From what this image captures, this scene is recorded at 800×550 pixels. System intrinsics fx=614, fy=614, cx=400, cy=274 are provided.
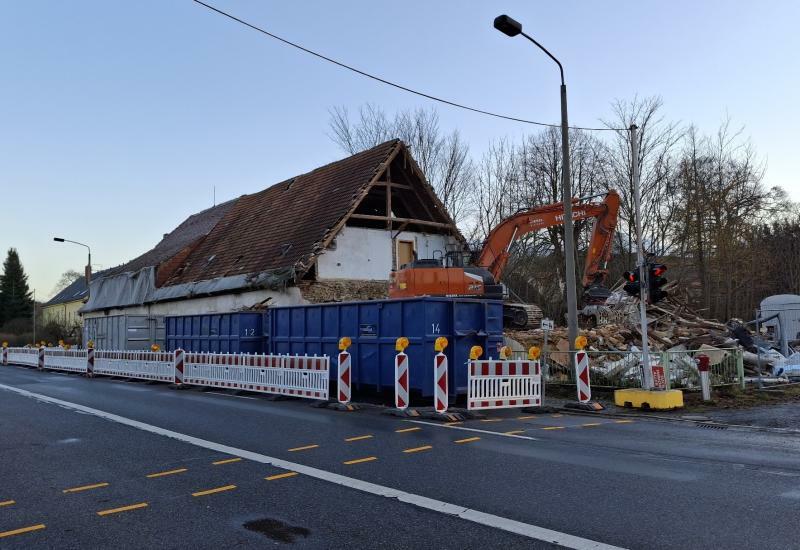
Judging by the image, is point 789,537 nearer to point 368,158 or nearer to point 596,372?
point 596,372

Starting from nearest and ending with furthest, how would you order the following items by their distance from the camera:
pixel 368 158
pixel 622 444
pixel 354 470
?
pixel 354 470
pixel 622 444
pixel 368 158

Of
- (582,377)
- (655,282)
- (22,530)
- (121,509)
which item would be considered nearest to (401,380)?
(582,377)

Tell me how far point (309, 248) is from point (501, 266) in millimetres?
7470

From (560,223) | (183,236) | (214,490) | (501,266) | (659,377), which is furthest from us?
(183,236)

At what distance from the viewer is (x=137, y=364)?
2100cm

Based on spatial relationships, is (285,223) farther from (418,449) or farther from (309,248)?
(418,449)

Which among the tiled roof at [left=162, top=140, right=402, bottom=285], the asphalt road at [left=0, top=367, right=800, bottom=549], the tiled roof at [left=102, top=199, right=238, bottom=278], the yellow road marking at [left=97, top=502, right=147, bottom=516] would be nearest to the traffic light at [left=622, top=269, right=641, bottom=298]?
the asphalt road at [left=0, top=367, right=800, bottom=549]

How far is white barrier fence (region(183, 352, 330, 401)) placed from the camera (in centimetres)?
1386

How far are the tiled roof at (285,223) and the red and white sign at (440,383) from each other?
12.4m

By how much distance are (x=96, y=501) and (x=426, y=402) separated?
8.63m

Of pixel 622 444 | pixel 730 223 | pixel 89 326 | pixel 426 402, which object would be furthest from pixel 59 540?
pixel 730 223

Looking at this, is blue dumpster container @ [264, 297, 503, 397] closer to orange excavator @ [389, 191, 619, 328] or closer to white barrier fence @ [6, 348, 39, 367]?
orange excavator @ [389, 191, 619, 328]

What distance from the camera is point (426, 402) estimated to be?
13656 mm

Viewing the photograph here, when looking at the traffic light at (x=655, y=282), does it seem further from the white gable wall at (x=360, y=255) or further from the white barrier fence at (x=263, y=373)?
the white gable wall at (x=360, y=255)
